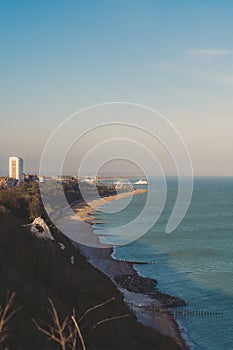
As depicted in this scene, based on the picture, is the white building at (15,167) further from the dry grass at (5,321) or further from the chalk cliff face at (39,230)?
the dry grass at (5,321)

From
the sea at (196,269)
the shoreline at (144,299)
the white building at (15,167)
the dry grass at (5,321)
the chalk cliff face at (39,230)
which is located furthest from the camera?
the white building at (15,167)

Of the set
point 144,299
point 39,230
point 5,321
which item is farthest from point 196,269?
Answer: point 5,321

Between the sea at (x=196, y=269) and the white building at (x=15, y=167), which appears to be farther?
the white building at (x=15, y=167)

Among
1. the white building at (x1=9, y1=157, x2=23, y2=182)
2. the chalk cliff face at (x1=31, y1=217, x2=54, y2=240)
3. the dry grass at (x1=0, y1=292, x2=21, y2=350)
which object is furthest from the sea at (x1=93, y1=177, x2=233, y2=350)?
the white building at (x1=9, y1=157, x2=23, y2=182)

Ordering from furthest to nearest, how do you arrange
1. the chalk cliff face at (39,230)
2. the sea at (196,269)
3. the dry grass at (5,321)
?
1. the chalk cliff face at (39,230)
2. the sea at (196,269)
3. the dry grass at (5,321)

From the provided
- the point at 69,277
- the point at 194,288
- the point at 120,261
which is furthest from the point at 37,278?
the point at 120,261

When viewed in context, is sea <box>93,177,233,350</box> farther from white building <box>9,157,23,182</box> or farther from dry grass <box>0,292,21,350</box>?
white building <box>9,157,23,182</box>

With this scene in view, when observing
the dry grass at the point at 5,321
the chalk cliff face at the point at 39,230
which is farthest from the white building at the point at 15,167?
the dry grass at the point at 5,321

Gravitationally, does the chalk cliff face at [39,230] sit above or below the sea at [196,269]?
above

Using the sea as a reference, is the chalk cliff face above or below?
above

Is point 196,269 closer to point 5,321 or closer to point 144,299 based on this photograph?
point 144,299

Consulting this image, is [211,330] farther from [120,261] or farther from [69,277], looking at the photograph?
[120,261]
